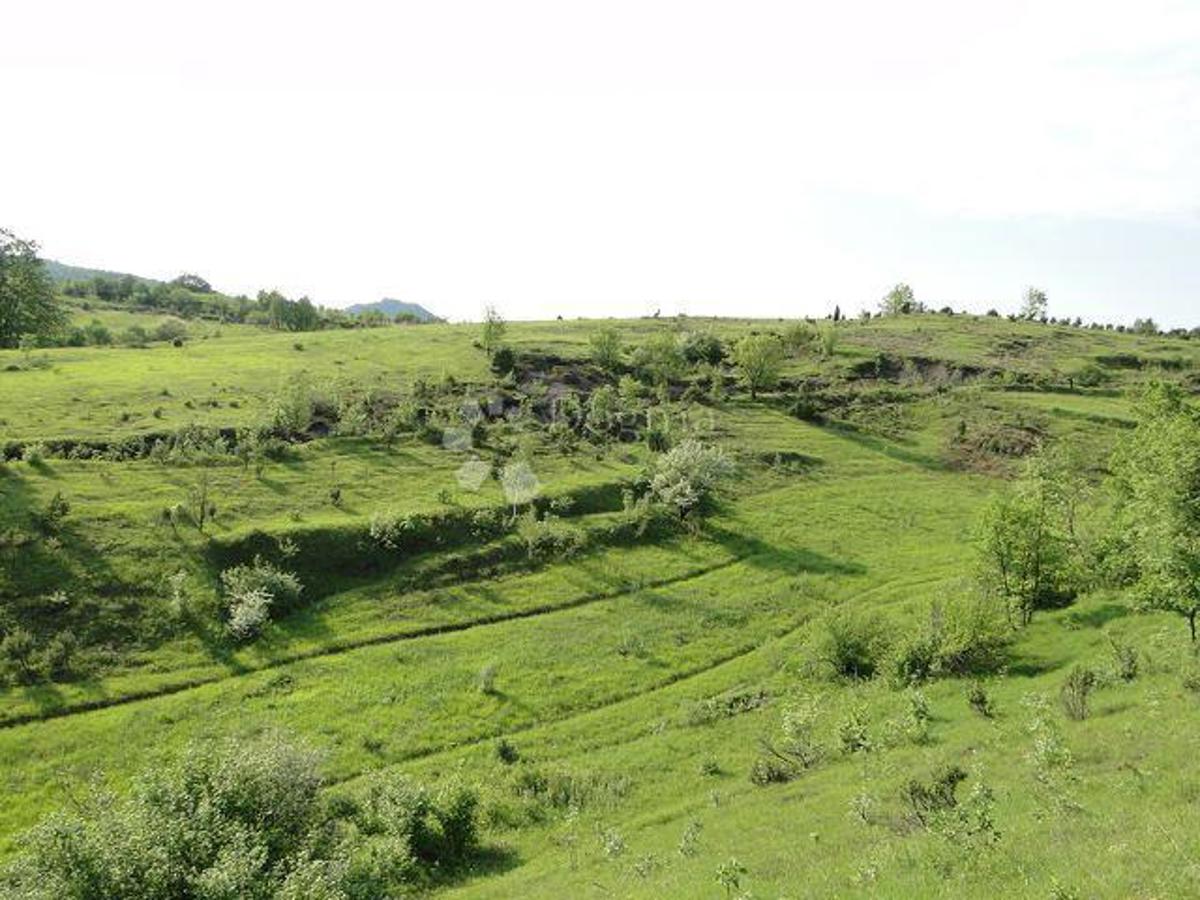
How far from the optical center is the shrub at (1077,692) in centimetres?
3450

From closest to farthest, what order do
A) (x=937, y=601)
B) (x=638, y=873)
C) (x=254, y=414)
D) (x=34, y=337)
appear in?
(x=638, y=873) < (x=937, y=601) < (x=254, y=414) < (x=34, y=337)

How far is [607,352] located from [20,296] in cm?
8769

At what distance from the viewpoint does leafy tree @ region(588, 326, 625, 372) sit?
131 m

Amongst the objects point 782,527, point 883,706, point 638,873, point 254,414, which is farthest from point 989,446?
point 638,873

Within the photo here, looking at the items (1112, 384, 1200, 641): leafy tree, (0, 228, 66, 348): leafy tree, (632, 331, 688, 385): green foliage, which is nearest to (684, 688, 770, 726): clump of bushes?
(1112, 384, 1200, 641): leafy tree

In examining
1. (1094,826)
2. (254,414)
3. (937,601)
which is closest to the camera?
(1094,826)

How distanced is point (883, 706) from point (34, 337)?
396 feet

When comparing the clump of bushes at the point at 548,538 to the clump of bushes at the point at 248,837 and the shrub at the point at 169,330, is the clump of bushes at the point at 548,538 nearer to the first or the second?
the clump of bushes at the point at 248,837

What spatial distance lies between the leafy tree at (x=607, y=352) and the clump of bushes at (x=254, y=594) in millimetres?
74858

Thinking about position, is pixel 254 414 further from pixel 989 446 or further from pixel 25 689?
pixel 989 446

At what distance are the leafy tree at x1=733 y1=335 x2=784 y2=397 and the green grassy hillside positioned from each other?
5.24 meters

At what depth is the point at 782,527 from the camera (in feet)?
270

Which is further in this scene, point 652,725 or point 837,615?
point 837,615

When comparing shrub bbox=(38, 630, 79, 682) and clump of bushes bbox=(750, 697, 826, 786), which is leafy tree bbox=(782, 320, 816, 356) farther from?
shrub bbox=(38, 630, 79, 682)
